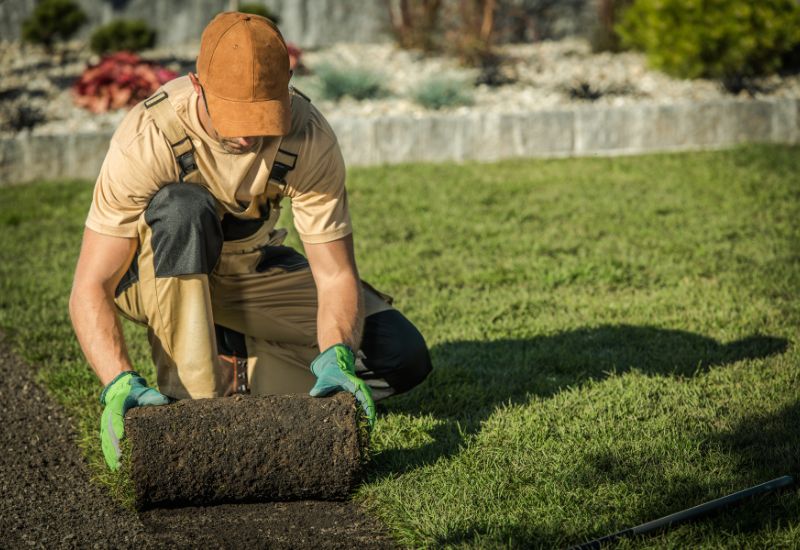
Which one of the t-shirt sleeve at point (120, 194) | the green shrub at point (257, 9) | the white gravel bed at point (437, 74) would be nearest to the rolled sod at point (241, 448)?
the t-shirt sleeve at point (120, 194)

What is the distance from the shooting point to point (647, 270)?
5.78m

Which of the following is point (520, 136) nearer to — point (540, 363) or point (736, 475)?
point (540, 363)

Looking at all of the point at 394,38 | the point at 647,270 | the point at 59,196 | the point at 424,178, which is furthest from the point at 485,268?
the point at 394,38

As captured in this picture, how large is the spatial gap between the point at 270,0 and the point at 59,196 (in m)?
5.41

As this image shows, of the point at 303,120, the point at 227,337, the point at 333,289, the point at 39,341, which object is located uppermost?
the point at 303,120

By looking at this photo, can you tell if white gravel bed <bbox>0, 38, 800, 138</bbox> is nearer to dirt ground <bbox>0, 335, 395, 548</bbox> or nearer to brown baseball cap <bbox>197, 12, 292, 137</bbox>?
dirt ground <bbox>0, 335, 395, 548</bbox>

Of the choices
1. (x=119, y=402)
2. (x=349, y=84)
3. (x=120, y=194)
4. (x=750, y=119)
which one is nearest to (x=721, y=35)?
(x=750, y=119)

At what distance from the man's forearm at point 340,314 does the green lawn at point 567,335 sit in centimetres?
47

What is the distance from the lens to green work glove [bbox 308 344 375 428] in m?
3.35

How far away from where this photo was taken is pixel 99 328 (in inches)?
134

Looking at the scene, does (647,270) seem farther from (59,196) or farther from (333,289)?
(59,196)

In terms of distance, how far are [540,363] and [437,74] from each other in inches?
236

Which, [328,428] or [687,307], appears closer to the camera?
[328,428]

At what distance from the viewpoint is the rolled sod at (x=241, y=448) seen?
3199 mm
